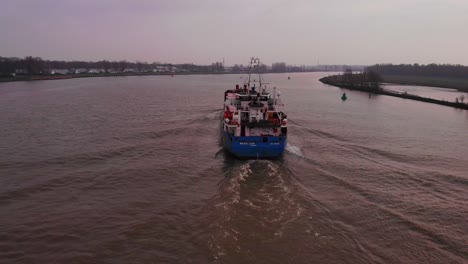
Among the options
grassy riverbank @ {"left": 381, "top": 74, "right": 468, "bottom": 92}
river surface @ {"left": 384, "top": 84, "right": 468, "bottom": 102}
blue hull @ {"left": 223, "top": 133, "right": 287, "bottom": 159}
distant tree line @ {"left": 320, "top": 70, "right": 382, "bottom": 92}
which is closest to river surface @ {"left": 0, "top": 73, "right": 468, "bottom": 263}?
blue hull @ {"left": 223, "top": 133, "right": 287, "bottom": 159}

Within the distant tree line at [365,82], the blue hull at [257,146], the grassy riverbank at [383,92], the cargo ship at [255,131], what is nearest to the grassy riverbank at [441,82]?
the distant tree line at [365,82]

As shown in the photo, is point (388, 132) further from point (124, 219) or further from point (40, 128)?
point (40, 128)

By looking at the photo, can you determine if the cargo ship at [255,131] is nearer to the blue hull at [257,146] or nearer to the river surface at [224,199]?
the blue hull at [257,146]

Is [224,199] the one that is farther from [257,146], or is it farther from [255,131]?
[255,131]

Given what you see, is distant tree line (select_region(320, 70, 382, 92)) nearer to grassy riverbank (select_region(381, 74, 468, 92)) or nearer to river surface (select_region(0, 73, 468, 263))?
grassy riverbank (select_region(381, 74, 468, 92))

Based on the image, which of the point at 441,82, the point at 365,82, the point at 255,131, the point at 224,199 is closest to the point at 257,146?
the point at 255,131

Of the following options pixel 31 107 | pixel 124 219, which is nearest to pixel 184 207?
pixel 124 219
